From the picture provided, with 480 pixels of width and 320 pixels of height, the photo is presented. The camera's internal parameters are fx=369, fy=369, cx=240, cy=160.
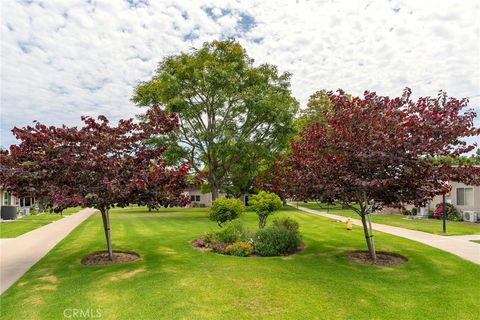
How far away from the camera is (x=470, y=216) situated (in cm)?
2136

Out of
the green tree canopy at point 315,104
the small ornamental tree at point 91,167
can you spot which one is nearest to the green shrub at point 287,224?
the small ornamental tree at point 91,167

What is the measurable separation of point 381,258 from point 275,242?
301 cm

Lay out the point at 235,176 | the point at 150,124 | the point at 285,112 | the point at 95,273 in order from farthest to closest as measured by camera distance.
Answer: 1. the point at 235,176
2. the point at 285,112
3. the point at 150,124
4. the point at 95,273

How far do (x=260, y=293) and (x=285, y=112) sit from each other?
20.5 metres

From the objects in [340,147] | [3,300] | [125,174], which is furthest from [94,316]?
[340,147]

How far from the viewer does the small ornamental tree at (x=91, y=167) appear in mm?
8688

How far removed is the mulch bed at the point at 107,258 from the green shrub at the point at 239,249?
2.66 meters

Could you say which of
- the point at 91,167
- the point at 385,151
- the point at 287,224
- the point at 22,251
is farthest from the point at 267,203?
the point at 22,251

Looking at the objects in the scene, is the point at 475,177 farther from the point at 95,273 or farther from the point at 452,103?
the point at 95,273

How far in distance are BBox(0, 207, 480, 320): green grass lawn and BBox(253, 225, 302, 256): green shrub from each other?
1.98 ft

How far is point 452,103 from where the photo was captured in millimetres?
9141

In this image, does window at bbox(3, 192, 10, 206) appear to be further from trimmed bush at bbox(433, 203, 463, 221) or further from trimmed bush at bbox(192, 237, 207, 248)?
trimmed bush at bbox(433, 203, 463, 221)

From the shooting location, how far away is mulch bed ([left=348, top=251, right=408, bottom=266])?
9.74 meters

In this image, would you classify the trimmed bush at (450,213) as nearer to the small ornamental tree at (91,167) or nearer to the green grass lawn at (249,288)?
the green grass lawn at (249,288)
